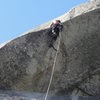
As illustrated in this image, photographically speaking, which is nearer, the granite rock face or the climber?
the granite rock face

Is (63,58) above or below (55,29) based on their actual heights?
below

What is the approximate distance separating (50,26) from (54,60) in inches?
34.4

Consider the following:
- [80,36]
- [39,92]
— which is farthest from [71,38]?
[39,92]

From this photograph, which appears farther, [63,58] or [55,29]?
[63,58]

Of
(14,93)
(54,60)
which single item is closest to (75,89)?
(54,60)

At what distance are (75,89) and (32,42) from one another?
1.63 m

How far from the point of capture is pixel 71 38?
9078 millimetres

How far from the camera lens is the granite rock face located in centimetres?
882

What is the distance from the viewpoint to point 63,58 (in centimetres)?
909

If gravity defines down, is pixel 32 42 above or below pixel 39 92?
above

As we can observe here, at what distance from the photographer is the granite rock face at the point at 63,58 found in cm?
882

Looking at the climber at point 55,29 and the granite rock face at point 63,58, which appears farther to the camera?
the climber at point 55,29

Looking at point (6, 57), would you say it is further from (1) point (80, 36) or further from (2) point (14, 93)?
(1) point (80, 36)

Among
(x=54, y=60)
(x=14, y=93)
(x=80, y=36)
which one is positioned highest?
(x=80, y=36)
